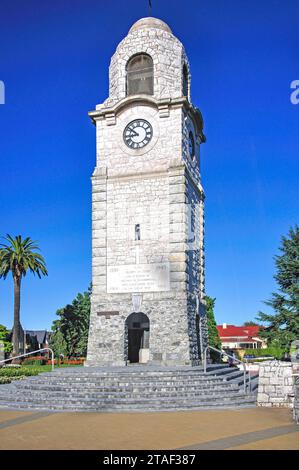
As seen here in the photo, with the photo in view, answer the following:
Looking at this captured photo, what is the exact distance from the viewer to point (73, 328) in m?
43.9

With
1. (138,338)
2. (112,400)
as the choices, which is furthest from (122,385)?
(138,338)

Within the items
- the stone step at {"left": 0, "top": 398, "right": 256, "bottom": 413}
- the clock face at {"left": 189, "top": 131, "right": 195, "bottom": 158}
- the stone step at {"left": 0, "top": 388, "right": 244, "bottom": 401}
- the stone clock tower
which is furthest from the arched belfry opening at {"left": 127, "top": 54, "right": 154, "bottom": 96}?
the stone step at {"left": 0, "top": 398, "right": 256, "bottom": 413}

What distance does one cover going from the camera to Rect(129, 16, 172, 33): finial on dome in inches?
1056

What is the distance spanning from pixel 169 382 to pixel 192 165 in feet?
41.8

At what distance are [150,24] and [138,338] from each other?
53.9 ft

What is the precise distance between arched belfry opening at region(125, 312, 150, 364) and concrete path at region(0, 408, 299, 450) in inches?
414

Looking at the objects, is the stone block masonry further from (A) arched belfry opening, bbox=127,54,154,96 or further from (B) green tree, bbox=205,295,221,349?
(B) green tree, bbox=205,295,221,349

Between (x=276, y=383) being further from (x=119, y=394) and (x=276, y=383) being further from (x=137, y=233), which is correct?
(x=137, y=233)

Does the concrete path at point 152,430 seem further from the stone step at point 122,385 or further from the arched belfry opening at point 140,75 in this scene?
the arched belfry opening at point 140,75

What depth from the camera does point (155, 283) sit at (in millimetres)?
23469

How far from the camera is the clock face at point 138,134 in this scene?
25.3 m

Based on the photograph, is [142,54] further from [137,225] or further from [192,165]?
[137,225]

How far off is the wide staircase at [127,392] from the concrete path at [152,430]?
3.28ft

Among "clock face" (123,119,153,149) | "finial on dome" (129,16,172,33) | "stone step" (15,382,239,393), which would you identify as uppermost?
"finial on dome" (129,16,172,33)
